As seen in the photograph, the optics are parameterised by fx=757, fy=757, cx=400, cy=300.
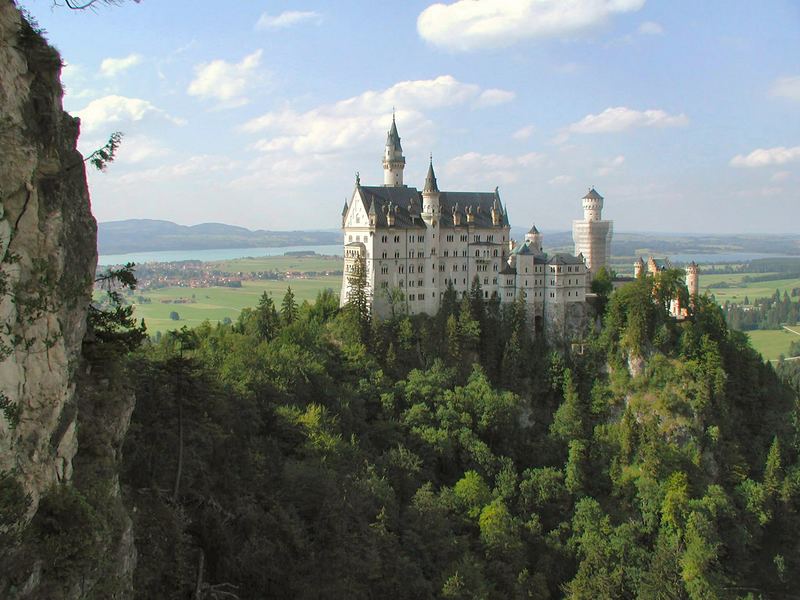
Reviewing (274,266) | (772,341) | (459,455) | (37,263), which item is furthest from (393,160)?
(274,266)

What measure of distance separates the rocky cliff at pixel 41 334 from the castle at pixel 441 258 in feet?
139

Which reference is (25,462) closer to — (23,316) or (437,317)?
(23,316)

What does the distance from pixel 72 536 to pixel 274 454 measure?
2378cm

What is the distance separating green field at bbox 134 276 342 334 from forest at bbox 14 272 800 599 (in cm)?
3479

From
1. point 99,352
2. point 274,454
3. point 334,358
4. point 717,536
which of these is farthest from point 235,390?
point 717,536

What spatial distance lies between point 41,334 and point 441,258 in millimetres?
50672

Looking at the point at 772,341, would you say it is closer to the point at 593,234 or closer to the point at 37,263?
the point at 593,234

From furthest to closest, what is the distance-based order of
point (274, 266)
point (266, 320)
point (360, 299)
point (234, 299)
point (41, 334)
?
point (274, 266), point (234, 299), point (360, 299), point (266, 320), point (41, 334)

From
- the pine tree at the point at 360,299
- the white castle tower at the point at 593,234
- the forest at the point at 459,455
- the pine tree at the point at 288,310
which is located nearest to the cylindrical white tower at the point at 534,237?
the forest at the point at 459,455

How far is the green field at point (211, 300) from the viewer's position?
96.1 metres

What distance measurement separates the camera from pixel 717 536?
52.9 m

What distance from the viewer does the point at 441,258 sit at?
68062 millimetres

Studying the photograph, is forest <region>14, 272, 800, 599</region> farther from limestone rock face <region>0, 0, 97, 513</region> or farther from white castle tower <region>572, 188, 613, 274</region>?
white castle tower <region>572, 188, 613, 274</region>

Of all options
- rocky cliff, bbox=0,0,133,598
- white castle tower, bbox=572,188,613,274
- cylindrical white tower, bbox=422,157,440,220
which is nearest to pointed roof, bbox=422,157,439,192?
cylindrical white tower, bbox=422,157,440,220
